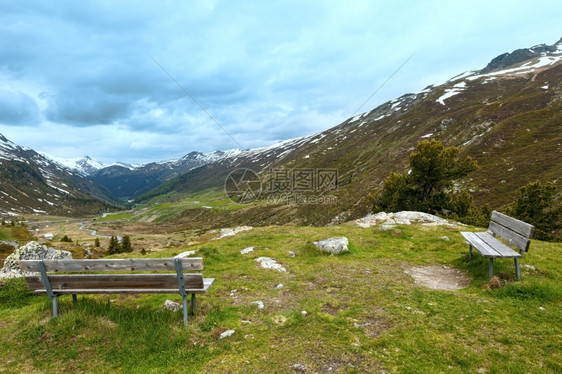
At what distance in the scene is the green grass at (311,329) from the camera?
5.75 m

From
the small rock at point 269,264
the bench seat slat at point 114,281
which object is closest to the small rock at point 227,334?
the bench seat slat at point 114,281

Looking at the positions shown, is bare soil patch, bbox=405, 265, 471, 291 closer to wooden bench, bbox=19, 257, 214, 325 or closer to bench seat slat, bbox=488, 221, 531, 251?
bench seat slat, bbox=488, 221, 531, 251

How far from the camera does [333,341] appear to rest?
21.2 ft

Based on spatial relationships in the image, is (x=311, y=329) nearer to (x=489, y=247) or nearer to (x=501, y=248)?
(x=489, y=247)

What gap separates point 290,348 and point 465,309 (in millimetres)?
5377

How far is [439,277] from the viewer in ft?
37.0

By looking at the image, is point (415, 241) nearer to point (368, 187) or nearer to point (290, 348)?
point (290, 348)

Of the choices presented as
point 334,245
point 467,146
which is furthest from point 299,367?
point 467,146

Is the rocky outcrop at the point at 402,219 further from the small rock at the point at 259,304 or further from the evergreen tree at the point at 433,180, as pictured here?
the small rock at the point at 259,304

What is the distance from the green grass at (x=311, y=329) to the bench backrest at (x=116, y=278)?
78cm

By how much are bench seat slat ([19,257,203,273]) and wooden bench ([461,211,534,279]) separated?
999 cm

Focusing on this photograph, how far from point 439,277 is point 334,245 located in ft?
17.2

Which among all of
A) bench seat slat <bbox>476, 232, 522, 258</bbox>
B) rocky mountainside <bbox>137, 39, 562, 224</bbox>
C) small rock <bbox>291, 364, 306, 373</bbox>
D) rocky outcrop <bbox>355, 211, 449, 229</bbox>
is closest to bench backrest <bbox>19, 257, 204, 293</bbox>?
small rock <bbox>291, 364, 306, 373</bbox>

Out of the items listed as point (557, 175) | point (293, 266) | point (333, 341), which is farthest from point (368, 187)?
point (333, 341)
